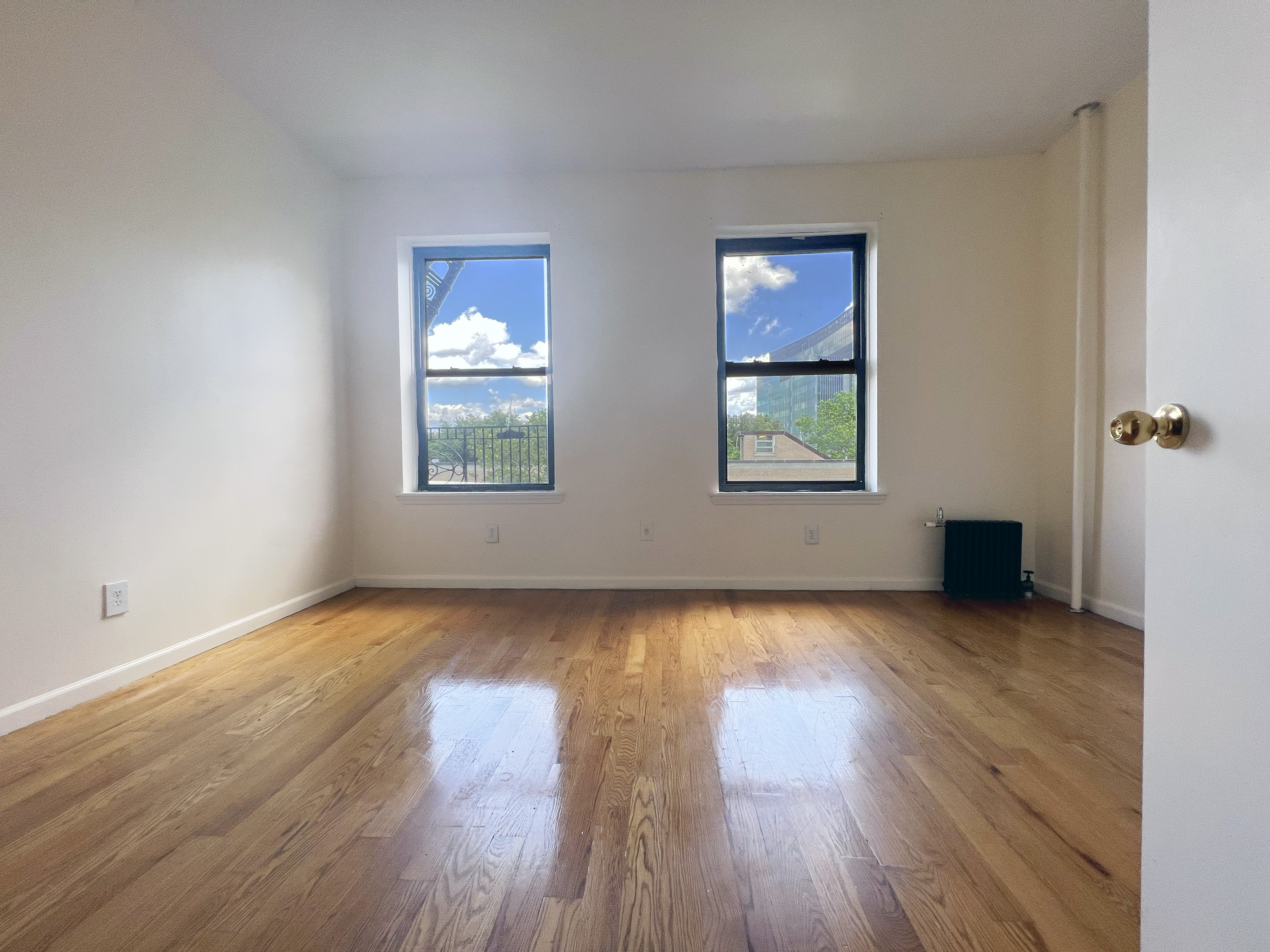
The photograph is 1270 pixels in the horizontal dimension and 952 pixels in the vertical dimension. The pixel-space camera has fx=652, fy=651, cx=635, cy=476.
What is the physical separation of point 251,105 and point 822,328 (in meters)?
3.32

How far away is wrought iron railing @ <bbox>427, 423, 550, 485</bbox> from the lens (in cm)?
422

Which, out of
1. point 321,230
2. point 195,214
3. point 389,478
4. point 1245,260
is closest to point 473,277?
point 321,230

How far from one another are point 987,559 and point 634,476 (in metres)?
2.08

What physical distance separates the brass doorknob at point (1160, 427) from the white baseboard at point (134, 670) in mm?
2865

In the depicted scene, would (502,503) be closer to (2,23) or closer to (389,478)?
(389,478)

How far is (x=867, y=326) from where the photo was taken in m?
4.05

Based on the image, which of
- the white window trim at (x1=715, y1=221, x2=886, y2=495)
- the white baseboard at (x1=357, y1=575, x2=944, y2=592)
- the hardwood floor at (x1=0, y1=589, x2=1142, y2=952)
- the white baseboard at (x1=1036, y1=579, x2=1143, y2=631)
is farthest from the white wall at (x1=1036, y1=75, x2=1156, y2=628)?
the white window trim at (x1=715, y1=221, x2=886, y2=495)

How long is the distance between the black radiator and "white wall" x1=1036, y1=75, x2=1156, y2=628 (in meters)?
0.22

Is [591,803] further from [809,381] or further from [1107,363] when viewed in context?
[1107,363]

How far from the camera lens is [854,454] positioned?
4.11m

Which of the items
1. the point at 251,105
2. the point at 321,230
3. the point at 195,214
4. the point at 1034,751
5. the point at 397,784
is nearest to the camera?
the point at 397,784

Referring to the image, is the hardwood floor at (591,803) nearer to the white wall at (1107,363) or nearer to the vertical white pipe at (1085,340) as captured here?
the white wall at (1107,363)

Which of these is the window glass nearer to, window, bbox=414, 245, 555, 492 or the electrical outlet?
window, bbox=414, 245, 555, 492

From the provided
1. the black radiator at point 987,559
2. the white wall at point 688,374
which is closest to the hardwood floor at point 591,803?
the black radiator at point 987,559
